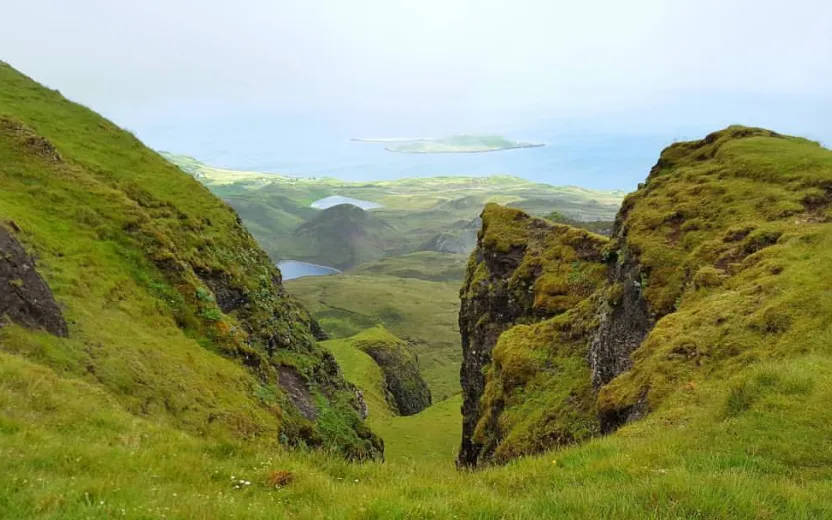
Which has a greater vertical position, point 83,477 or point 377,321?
point 83,477

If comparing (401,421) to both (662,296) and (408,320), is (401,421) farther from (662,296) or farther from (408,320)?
(408,320)

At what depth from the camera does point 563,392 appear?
2731cm

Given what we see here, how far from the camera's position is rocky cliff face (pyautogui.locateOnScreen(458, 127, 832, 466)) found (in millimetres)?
17641

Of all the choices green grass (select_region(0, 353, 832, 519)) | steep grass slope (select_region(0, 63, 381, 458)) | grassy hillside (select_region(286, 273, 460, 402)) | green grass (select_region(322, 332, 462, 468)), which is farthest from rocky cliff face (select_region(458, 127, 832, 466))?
grassy hillside (select_region(286, 273, 460, 402))

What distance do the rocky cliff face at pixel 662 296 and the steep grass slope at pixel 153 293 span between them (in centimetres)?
1215

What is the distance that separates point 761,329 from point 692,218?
13.8m

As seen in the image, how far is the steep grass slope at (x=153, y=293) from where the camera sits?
2189cm

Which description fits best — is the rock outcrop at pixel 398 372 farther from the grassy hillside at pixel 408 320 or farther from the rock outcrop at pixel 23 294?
the rock outcrop at pixel 23 294

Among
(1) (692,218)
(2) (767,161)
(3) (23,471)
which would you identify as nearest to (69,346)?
(3) (23,471)

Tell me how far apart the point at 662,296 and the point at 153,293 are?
24886mm

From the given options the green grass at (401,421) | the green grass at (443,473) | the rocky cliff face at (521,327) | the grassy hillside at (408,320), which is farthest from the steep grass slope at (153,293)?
the grassy hillside at (408,320)

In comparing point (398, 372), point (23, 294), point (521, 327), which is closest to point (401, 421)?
point (398, 372)

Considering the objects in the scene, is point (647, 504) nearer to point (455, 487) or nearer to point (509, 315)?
point (455, 487)

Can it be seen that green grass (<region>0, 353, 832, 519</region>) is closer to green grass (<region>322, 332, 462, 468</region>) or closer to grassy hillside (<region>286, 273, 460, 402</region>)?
green grass (<region>322, 332, 462, 468</region>)
